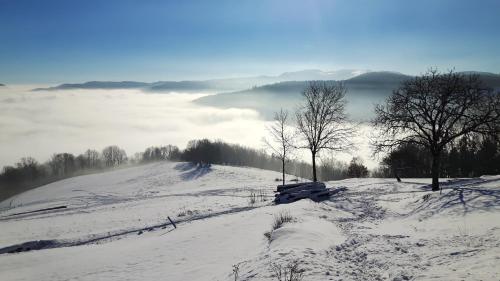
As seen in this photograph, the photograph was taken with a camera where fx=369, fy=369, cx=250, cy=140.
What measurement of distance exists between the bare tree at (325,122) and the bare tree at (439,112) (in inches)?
417

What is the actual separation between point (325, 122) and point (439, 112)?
1450 centimetres

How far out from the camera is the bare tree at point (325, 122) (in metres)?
37.8

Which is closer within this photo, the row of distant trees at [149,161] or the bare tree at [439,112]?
the bare tree at [439,112]

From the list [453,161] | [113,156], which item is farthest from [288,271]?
[113,156]

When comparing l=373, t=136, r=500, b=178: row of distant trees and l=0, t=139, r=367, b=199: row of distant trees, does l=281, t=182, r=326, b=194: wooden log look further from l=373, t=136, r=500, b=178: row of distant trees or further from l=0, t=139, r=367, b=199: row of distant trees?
l=0, t=139, r=367, b=199: row of distant trees

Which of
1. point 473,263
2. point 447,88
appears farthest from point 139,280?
point 447,88

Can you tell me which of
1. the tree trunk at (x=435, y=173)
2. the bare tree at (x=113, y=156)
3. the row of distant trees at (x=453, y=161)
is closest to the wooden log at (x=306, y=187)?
the tree trunk at (x=435, y=173)

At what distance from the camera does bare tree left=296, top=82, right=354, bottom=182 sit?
124ft

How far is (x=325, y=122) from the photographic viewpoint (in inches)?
1501

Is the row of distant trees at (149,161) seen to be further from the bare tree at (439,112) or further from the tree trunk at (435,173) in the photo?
the tree trunk at (435,173)

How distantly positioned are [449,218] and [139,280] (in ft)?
42.2

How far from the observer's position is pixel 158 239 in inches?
752

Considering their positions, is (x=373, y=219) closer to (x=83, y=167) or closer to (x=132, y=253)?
(x=132, y=253)

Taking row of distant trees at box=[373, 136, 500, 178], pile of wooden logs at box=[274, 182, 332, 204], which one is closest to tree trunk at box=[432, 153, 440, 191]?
pile of wooden logs at box=[274, 182, 332, 204]
